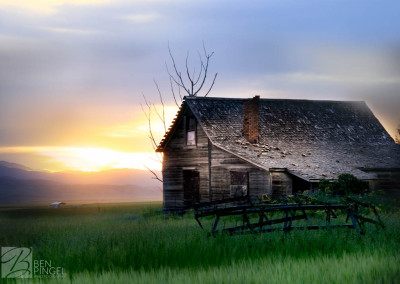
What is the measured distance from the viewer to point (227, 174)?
32.6 m

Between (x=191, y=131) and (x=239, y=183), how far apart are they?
5.42 meters

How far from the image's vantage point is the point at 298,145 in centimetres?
3525

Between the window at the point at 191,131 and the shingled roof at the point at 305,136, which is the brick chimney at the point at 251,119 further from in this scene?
the window at the point at 191,131

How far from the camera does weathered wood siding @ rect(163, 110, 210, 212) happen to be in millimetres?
34031

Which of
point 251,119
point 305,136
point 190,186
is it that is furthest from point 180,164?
point 305,136

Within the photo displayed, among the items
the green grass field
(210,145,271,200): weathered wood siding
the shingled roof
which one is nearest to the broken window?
(210,145,271,200): weathered wood siding

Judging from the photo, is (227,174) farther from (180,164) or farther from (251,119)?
(180,164)

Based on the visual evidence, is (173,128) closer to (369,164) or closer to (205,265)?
(369,164)

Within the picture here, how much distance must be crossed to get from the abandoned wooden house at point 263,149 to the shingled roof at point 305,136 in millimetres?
67

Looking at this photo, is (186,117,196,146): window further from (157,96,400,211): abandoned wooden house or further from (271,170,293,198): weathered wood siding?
(271,170,293,198): weathered wood siding

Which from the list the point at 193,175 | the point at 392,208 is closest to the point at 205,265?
the point at 392,208

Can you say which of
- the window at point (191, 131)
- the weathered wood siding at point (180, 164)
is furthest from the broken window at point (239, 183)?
the window at point (191, 131)

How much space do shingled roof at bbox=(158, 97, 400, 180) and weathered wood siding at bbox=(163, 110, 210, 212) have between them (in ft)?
2.86

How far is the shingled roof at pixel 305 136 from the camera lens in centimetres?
3233
